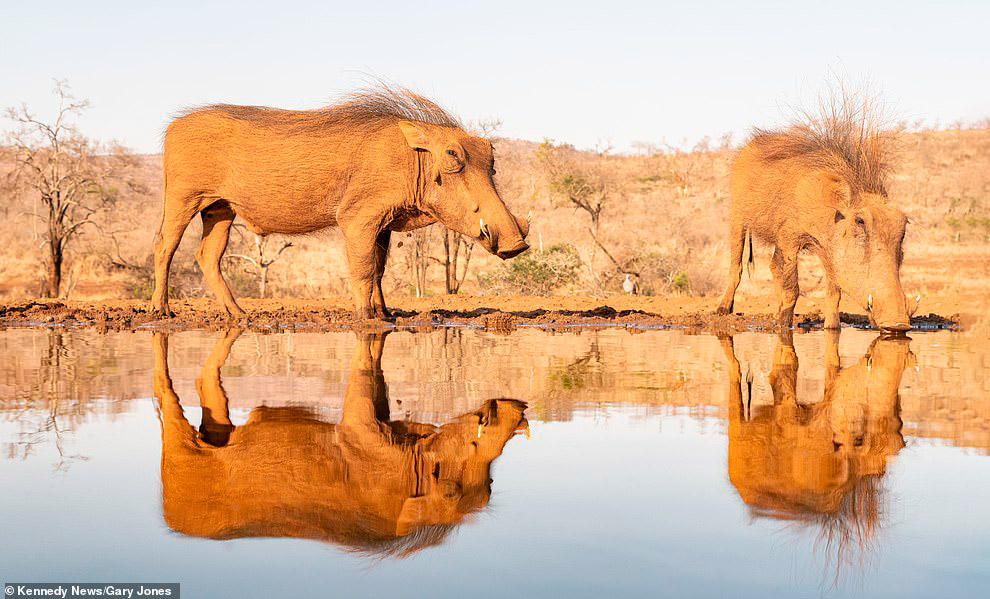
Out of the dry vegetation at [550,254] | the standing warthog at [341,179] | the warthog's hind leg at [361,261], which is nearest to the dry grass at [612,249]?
the dry vegetation at [550,254]

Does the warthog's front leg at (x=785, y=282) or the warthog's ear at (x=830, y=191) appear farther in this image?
the warthog's front leg at (x=785, y=282)

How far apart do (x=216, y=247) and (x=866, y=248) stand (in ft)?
25.3

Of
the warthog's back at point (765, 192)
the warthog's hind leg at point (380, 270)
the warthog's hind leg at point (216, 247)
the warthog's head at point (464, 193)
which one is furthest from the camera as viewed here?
the warthog's hind leg at point (216, 247)

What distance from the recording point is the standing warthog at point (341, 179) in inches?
446

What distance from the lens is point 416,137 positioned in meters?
11.4

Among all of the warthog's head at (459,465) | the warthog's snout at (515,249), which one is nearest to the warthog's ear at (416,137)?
the warthog's snout at (515,249)

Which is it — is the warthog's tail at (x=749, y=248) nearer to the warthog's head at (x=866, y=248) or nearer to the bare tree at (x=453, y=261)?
the warthog's head at (x=866, y=248)

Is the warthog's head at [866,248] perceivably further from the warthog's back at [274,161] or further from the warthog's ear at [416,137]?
the warthog's back at [274,161]

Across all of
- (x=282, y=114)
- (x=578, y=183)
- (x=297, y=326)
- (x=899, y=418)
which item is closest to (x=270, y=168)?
(x=282, y=114)

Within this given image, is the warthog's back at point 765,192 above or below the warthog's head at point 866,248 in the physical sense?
above

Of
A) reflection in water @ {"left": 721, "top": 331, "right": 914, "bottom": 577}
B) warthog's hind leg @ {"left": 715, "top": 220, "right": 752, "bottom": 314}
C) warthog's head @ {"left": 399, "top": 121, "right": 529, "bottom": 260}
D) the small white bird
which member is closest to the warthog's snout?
warthog's head @ {"left": 399, "top": 121, "right": 529, "bottom": 260}

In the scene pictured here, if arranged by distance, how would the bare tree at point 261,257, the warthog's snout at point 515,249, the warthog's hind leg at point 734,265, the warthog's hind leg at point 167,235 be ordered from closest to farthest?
1. the warthog's snout at point 515,249
2. the warthog's hind leg at point 167,235
3. the warthog's hind leg at point 734,265
4. the bare tree at point 261,257

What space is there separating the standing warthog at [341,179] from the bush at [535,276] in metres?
8.64

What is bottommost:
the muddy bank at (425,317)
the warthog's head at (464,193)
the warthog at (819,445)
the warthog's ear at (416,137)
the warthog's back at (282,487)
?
the warthog's back at (282,487)
